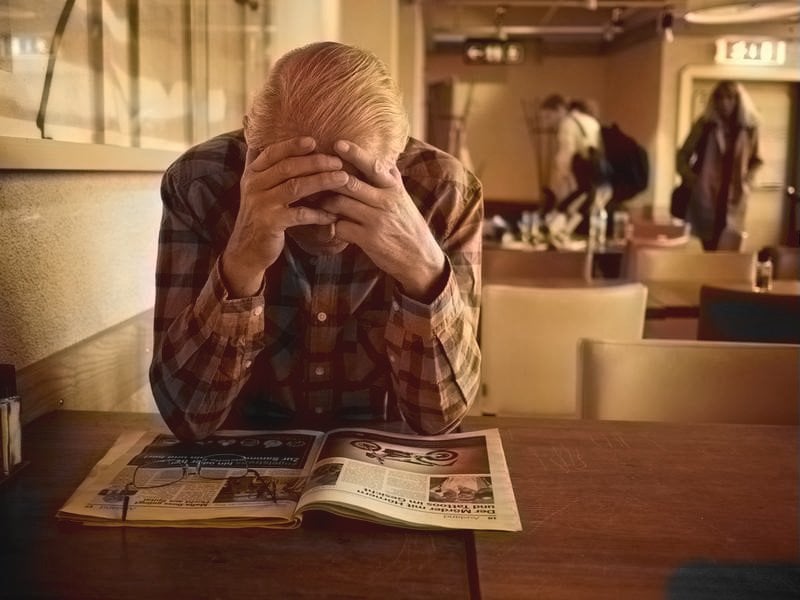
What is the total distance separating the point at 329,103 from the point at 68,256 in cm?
56

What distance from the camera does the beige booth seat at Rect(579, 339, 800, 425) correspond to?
4.99ft

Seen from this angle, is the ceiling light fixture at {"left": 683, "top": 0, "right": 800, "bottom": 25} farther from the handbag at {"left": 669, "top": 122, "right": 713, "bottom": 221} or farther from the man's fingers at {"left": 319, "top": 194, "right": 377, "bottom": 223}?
the man's fingers at {"left": 319, "top": 194, "right": 377, "bottom": 223}

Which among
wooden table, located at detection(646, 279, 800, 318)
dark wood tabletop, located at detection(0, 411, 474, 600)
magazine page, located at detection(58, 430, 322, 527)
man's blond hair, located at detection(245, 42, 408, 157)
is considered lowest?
dark wood tabletop, located at detection(0, 411, 474, 600)

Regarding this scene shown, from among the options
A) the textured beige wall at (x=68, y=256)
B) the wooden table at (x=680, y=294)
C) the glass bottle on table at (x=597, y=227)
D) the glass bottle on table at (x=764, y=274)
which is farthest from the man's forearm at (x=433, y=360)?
the glass bottle on table at (x=597, y=227)

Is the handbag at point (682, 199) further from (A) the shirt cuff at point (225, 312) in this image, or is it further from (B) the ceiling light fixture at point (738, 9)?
(A) the shirt cuff at point (225, 312)

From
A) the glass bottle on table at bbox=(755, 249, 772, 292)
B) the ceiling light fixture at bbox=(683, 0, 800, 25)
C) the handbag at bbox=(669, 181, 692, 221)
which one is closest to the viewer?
the glass bottle on table at bbox=(755, 249, 772, 292)

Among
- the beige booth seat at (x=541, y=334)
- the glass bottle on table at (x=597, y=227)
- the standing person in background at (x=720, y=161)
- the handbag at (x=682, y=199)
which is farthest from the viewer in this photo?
the handbag at (x=682, y=199)

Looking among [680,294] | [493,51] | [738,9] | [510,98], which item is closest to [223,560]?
[680,294]

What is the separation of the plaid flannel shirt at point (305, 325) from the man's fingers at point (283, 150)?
0.18m

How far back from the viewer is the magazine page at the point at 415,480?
0.88 m

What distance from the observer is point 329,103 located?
1.08m

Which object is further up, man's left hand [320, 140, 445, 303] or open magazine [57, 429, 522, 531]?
man's left hand [320, 140, 445, 303]

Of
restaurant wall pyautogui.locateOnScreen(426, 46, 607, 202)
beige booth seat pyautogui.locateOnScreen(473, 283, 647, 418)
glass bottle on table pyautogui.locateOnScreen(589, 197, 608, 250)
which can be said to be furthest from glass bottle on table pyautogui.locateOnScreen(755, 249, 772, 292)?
restaurant wall pyautogui.locateOnScreen(426, 46, 607, 202)

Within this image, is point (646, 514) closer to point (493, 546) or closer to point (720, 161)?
point (493, 546)
